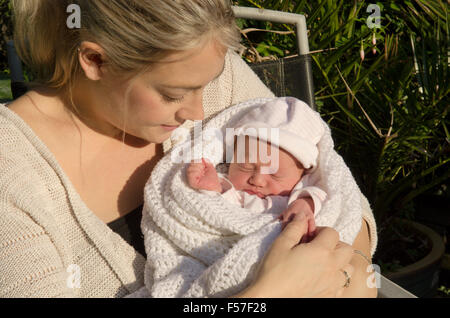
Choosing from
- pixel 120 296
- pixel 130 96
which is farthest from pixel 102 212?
pixel 130 96

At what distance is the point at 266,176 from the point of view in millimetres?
1632

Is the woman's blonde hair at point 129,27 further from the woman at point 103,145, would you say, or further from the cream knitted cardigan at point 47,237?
the cream knitted cardigan at point 47,237

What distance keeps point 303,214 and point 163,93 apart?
541mm

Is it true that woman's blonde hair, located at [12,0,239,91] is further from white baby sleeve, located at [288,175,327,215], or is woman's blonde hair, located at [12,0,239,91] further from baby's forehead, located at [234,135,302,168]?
white baby sleeve, located at [288,175,327,215]

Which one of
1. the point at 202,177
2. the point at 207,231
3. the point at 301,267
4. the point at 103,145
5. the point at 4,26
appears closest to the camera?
the point at 301,267

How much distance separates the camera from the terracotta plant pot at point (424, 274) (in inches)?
89.6

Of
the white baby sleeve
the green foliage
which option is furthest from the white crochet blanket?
the green foliage

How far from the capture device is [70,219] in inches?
56.8

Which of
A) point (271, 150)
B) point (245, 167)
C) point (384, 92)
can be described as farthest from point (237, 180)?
point (384, 92)

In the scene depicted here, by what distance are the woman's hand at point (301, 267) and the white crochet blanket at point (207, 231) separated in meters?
0.07

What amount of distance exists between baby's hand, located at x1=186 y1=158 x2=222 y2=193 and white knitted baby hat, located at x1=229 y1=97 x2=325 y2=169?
19 centimetres

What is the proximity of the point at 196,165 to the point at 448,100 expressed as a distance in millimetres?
1321

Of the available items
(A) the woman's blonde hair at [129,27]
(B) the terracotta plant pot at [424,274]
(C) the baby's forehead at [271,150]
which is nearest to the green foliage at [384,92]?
(B) the terracotta plant pot at [424,274]

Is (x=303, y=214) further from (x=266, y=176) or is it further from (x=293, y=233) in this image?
(x=266, y=176)
